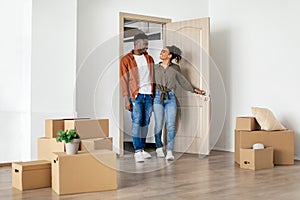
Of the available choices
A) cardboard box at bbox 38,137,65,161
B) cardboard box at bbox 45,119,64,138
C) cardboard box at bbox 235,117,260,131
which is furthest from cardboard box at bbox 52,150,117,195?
cardboard box at bbox 235,117,260,131

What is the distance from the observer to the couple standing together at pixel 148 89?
3772 mm

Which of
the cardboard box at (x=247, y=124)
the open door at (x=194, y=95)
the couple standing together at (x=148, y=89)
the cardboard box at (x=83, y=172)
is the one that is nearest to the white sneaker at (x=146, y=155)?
the couple standing together at (x=148, y=89)

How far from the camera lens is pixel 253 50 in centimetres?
528

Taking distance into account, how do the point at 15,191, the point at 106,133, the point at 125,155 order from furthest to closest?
the point at 125,155 → the point at 106,133 → the point at 15,191

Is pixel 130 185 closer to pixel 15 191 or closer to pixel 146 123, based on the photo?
pixel 15 191

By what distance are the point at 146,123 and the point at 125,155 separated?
0.57m

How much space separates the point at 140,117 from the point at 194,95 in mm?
978

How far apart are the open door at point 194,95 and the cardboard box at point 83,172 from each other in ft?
6.53

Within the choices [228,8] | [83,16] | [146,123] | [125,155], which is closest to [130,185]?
[146,123]

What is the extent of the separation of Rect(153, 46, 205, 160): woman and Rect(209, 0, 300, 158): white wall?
0.67 m

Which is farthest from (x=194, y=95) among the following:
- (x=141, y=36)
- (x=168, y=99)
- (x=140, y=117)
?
(x=141, y=36)

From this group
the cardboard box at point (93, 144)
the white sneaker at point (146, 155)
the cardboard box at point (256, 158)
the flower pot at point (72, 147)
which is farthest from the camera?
the white sneaker at point (146, 155)

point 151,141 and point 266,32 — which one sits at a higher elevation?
point 266,32

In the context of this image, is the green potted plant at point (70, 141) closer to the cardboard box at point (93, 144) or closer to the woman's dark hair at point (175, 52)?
the cardboard box at point (93, 144)
